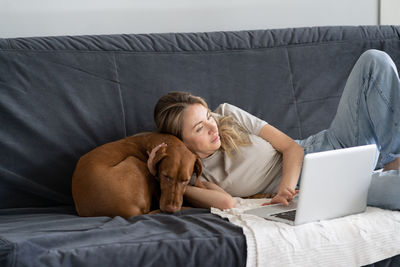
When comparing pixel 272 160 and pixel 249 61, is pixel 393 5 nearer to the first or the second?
pixel 249 61

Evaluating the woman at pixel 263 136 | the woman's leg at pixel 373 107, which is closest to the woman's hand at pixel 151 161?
the woman at pixel 263 136

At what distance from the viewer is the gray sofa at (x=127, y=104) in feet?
5.23

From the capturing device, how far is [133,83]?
2.44 m

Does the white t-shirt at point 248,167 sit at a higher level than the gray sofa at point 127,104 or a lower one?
lower

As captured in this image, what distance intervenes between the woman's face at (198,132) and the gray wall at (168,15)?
0.89 m

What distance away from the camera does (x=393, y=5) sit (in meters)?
3.26

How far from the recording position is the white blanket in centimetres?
165

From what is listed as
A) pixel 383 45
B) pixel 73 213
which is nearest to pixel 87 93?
pixel 73 213

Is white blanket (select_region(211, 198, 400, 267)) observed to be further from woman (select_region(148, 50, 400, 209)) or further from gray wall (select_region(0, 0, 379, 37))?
gray wall (select_region(0, 0, 379, 37))

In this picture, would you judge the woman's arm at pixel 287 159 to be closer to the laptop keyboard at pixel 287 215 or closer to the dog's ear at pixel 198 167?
the laptop keyboard at pixel 287 215

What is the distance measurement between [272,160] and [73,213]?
0.86 metres

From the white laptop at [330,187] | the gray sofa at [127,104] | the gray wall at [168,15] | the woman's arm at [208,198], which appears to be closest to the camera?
the gray sofa at [127,104]

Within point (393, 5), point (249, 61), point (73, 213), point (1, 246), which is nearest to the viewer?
point (1, 246)

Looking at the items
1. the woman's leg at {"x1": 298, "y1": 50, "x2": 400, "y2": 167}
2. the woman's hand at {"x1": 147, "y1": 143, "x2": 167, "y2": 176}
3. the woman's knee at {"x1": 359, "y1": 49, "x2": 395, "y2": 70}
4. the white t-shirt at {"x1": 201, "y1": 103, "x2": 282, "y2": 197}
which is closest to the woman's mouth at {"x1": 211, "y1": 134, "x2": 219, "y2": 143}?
the white t-shirt at {"x1": 201, "y1": 103, "x2": 282, "y2": 197}
